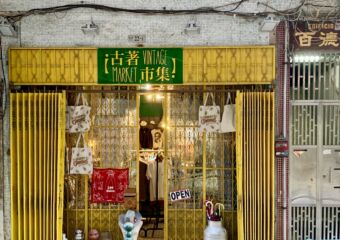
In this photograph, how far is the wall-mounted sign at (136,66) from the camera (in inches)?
Answer: 259

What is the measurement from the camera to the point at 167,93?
6.94 metres

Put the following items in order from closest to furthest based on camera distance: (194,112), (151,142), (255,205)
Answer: (255,205) → (194,112) → (151,142)

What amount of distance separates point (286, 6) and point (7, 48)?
4.81m

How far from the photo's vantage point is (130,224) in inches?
254

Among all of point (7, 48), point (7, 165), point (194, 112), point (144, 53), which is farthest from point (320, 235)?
point (7, 48)

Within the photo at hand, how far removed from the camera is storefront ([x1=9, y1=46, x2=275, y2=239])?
656 cm

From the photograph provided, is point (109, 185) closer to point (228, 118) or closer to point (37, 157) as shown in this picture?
point (37, 157)

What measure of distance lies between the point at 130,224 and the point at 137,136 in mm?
1534

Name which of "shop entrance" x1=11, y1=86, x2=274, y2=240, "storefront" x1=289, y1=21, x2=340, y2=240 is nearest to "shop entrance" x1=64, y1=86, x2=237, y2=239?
"shop entrance" x1=11, y1=86, x2=274, y2=240

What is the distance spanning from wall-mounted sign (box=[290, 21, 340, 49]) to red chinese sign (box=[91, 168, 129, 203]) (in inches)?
147

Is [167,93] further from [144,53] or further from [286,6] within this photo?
[286,6]

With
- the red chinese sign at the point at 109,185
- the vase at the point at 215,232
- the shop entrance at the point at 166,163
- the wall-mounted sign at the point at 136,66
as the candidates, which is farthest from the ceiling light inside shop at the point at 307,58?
the red chinese sign at the point at 109,185

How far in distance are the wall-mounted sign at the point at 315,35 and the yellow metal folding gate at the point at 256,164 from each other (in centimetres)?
111

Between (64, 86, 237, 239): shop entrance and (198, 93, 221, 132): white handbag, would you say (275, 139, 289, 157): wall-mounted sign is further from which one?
(198, 93, 221, 132): white handbag
